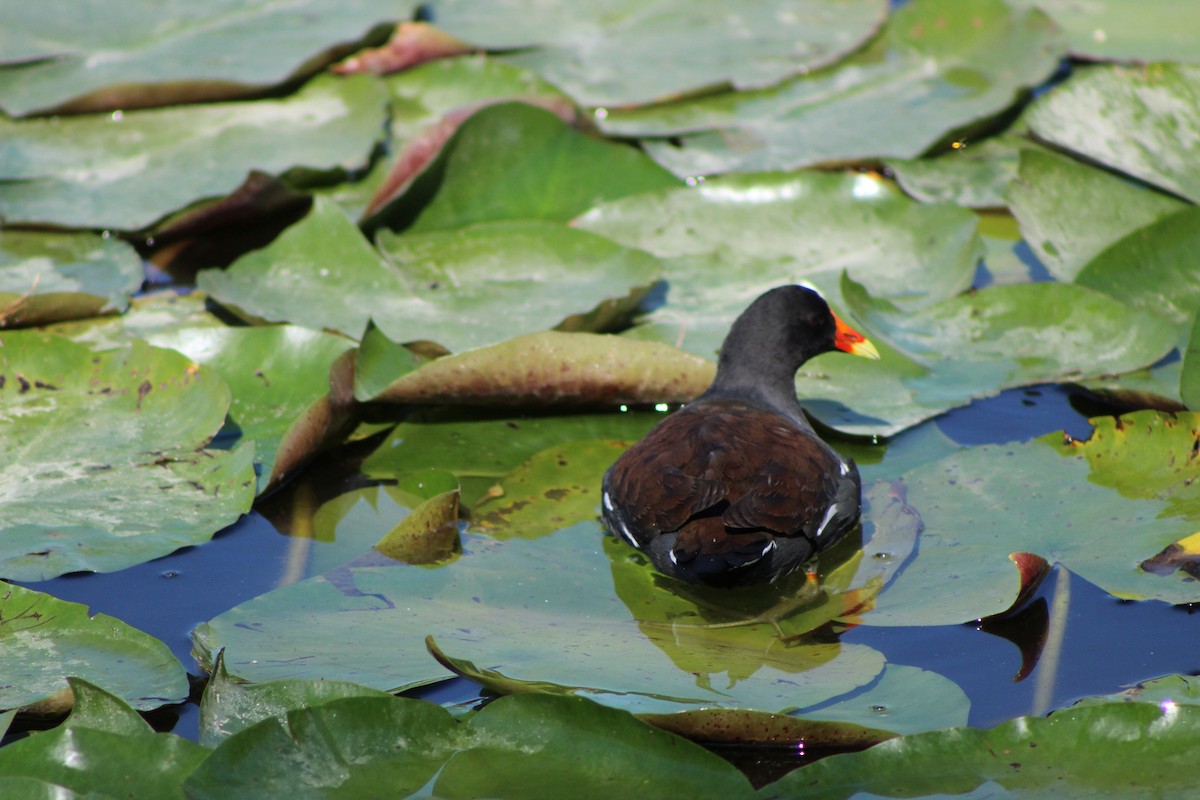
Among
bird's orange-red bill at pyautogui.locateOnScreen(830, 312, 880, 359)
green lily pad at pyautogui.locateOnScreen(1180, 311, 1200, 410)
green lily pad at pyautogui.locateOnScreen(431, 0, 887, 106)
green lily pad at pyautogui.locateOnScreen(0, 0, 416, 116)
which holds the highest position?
green lily pad at pyautogui.locateOnScreen(0, 0, 416, 116)

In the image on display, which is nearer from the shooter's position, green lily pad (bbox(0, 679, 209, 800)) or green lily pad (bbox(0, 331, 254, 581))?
green lily pad (bbox(0, 679, 209, 800))

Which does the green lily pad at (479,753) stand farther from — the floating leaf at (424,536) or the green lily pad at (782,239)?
the green lily pad at (782,239)

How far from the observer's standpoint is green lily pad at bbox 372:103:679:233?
349cm

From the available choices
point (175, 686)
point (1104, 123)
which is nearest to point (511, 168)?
point (1104, 123)

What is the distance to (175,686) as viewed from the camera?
2053mm

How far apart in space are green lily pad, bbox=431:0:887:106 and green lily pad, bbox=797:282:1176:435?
1350 mm

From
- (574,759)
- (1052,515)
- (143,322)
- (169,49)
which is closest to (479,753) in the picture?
(574,759)

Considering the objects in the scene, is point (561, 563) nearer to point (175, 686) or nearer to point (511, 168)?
point (175, 686)

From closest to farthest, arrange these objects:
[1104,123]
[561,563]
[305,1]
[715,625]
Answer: [715,625]
[561,563]
[1104,123]
[305,1]

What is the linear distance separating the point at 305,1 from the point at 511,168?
1.33m

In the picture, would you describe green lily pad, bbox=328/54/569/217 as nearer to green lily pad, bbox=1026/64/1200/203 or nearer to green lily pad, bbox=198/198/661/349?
green lily pad, bbox=198/198/661/349

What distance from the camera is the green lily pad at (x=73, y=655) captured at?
6.63ft

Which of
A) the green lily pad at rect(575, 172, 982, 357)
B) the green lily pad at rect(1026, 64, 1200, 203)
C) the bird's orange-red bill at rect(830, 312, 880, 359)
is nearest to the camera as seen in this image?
the bird's orange-red bill at rect(830, 312, 880, 359)

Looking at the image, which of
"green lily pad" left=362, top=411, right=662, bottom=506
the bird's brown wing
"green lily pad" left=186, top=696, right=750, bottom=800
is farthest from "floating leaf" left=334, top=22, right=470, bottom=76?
"green lily pad" left=186, top=696, right=750, bottom=800
